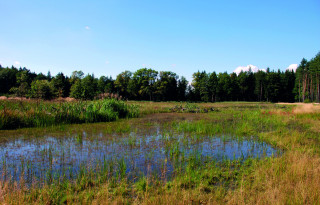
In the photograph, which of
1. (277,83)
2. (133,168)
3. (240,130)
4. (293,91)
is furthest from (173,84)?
(133,168)

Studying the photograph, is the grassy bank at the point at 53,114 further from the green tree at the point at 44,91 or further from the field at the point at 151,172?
the green tree at the point at 44,91

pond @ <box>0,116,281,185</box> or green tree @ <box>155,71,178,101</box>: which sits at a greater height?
green tree @ <box>155,71,178,101</box>

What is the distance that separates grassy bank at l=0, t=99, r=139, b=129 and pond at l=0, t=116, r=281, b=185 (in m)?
3.03

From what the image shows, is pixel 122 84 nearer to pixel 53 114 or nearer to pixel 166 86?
pixel 166 86

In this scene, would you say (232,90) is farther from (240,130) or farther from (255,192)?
(255,192)

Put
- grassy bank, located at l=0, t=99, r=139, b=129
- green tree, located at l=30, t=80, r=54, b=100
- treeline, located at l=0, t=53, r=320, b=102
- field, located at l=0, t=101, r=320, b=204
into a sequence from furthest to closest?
treeline, located at l=0, t=53, r=320, b=102 → green tree, located at l=30, t=80, r=54, b=100 → grassy bank, located at l=0, t=99, r=139, b=129 → field, located at l=0, t=101, r=320, b=204

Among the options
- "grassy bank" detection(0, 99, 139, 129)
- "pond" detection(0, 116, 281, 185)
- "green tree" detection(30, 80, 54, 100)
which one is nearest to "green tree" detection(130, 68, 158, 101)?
"green tree" detection(30, 80, 54, 100)

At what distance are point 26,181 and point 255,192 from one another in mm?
5020

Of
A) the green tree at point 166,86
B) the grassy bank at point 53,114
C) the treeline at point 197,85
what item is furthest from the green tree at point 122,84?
the grassy bank at point 53,114

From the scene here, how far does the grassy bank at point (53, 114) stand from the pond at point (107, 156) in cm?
303

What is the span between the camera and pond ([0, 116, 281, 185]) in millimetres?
4855

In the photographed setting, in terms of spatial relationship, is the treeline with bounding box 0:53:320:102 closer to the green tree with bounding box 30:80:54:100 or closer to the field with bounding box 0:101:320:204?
the green tree with bounding box 30:80:54:100

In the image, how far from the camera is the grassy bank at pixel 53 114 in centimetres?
1103

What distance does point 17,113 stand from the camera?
450 inches
